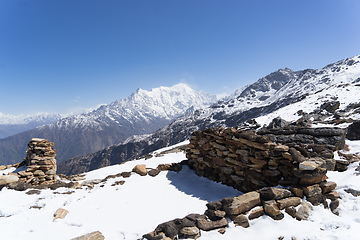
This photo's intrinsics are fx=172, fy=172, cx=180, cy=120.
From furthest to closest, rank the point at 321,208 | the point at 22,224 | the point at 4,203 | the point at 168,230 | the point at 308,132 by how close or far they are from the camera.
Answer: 1. the point at 308,132
2. the point at 4,203
3. the point at 22,224
4. the point at 321,208
5. the point at 168,230

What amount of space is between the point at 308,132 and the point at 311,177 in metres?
5.76

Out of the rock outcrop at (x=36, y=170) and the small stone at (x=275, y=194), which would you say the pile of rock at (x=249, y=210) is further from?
the rock outcrop at (x=36, y=170)

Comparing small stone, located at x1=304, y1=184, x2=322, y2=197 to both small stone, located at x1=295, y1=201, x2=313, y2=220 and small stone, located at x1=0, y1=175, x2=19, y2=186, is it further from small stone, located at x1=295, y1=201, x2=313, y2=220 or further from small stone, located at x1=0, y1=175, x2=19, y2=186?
small stone, located at x1=0, y1=175, x2=19, y2=186

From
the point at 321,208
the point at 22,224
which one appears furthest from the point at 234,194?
the point at 22,224

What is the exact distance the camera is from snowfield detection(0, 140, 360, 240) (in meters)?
5.67

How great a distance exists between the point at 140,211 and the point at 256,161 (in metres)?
6.35

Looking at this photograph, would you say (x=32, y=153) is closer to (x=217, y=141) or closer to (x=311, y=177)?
(x=217, y=141)

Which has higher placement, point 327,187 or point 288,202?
point 327,187

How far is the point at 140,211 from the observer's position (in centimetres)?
838

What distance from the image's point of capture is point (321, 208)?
248 inches

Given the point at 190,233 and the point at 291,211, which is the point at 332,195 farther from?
the point at 190,233

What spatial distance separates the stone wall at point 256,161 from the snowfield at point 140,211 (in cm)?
79

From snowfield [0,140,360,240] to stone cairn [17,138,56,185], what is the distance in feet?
6.11

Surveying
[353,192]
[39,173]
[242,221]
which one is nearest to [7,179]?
[39,173]
